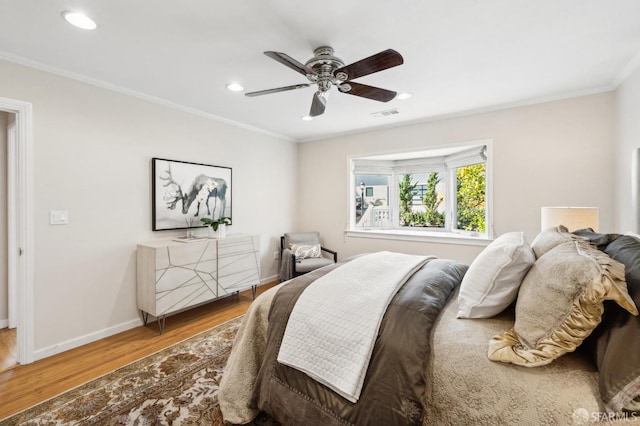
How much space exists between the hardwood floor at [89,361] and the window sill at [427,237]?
2.21m

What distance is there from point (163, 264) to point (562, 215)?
372 cm

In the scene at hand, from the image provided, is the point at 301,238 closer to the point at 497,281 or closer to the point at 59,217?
the point at 59,217

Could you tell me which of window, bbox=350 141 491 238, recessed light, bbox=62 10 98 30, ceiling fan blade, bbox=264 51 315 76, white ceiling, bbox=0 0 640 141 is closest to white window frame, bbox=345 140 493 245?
window, bbox=350 141 491 238

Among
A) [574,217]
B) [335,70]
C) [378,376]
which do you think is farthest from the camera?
[574,217]

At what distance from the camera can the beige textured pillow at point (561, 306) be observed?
0.95m

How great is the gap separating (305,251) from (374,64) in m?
3.01

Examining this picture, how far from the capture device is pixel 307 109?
3.47 metres

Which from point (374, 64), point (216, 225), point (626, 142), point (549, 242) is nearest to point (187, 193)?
point (216, 225)

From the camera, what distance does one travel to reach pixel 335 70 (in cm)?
201

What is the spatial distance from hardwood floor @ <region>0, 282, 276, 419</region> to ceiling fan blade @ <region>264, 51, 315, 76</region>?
2635 millimetres

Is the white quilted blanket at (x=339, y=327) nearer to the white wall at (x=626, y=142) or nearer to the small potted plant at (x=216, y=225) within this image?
the small potted plant at (x=216, y=225)

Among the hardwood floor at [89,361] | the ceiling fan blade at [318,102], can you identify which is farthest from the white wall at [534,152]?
the hardwood floor at [89,361]

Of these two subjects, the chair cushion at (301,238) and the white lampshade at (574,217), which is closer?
the white lampshade at (574,217)

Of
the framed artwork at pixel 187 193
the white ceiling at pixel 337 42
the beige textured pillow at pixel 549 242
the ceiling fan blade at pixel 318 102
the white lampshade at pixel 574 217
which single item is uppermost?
the white ceiling at pixel 337 42
